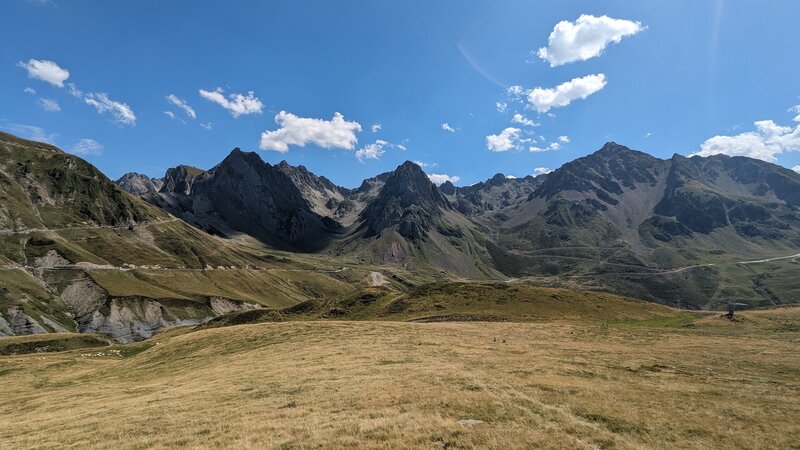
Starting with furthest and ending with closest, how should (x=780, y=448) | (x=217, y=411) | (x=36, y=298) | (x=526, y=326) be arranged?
(x=36, y=298) < (x=526, y=326) < (x=217, y=411) < (x=780, y=448)

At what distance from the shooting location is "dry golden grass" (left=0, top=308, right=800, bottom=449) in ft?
68.1

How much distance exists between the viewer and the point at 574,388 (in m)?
28.1

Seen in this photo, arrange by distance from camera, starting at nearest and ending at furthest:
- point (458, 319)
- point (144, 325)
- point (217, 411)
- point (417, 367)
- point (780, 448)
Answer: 1. point (780, 448)
2. point (217, 411)
3. point (417, 367)
4. point (458, 319)
5. point (144, 325)

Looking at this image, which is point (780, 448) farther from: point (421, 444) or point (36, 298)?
point (36, 298)

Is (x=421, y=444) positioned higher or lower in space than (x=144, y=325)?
higher

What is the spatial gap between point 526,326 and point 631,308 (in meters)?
33.2

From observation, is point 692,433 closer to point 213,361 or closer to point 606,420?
point 606,420

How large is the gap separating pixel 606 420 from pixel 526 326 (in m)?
44.9

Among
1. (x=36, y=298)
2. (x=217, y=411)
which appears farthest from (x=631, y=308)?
(x=36, y=298)

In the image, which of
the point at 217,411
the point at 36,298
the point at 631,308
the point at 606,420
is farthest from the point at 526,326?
the point at 36,298

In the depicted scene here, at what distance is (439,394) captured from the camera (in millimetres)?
26500

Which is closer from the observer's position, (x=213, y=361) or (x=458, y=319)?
(x=213, y=361)

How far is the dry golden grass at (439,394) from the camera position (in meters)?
20.8

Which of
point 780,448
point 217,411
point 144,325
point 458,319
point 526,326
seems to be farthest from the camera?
point 144,325
